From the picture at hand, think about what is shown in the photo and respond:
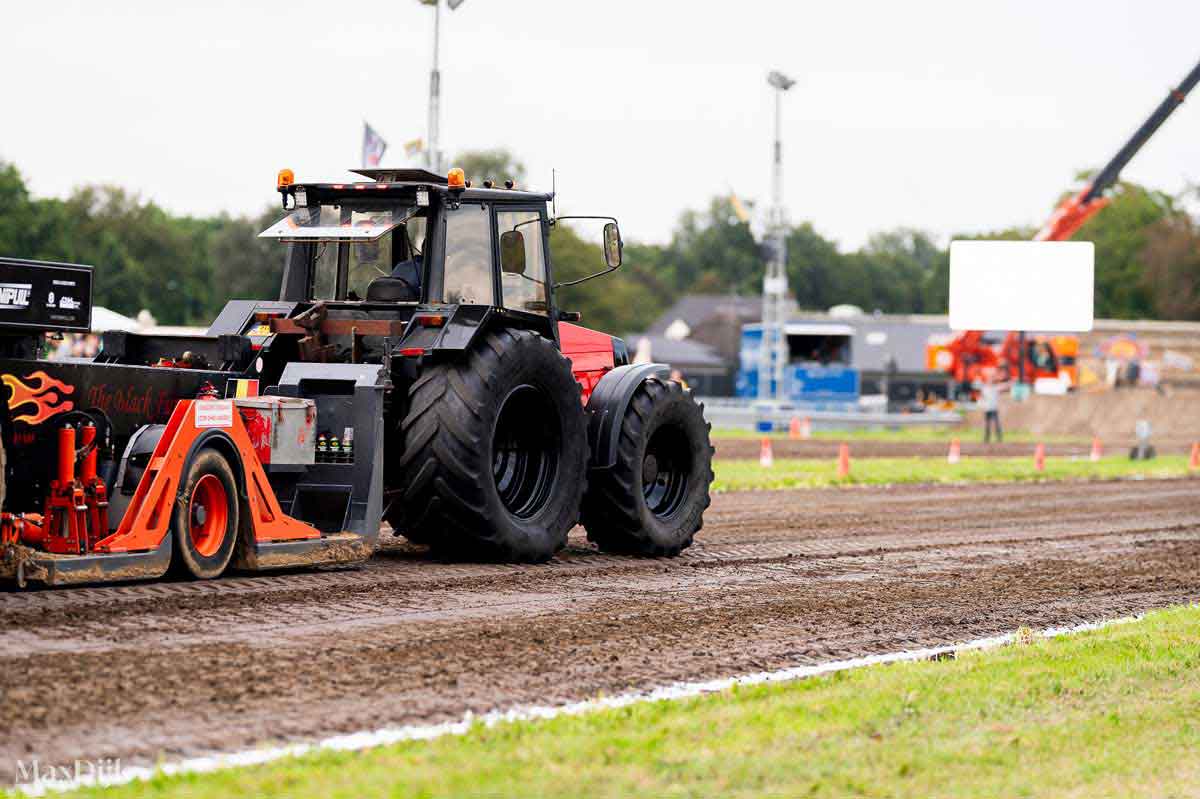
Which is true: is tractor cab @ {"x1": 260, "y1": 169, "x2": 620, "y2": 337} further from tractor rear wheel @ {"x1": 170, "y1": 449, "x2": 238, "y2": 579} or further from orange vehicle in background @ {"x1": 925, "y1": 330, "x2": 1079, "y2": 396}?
orange vehicle in background @ {"x1": 925, "y1": 330, "x2": 1079, "y2": 396}

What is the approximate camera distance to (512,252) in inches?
510

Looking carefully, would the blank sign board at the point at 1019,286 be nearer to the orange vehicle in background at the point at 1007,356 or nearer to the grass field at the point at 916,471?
the grass field at the point at 916,471

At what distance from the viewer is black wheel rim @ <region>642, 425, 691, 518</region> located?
14.2 meters

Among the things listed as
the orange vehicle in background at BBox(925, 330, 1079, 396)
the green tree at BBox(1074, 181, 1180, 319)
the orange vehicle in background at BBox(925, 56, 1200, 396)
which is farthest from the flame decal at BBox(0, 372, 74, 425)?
the green tree at BBox(1074, 181, 1180, 319)

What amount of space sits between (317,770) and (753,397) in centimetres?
6829

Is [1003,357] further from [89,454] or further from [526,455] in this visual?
[89,454]

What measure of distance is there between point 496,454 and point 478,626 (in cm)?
369

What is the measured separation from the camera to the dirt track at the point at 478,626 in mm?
6676

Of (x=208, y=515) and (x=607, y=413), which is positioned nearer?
(x=208, y=515)

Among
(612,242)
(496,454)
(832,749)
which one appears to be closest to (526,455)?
(496,454)

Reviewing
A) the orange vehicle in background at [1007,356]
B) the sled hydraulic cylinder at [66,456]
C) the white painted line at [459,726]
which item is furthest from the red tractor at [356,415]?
the orange vehicle in background at [1007,356]

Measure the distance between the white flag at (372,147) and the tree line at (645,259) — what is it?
8255mm

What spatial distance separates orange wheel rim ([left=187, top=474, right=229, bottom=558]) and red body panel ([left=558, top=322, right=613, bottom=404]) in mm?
3931

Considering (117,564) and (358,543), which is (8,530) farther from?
(358,543)
